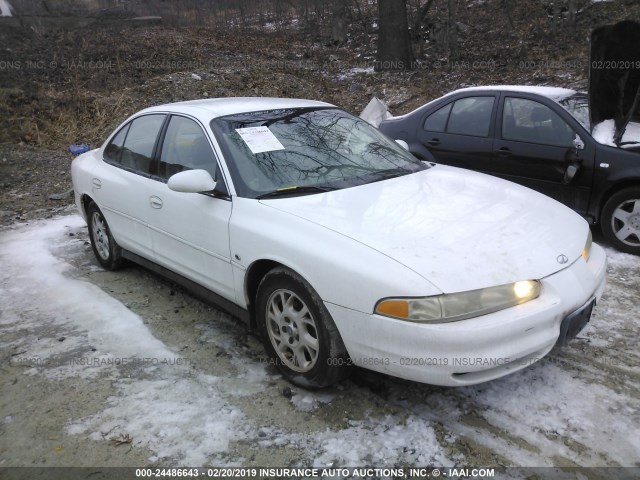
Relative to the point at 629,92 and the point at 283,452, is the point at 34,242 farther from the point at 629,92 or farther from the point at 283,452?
the point at 629,92

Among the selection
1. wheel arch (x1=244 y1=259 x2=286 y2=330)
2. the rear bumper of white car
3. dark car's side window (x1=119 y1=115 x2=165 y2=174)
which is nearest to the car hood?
the rear bumper of white car

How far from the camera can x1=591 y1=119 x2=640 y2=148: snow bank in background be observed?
5.06 metres

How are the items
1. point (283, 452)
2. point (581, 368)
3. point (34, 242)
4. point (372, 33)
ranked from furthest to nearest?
point (372, 33), point (34, 242), point (581, 368), point (283, 452)

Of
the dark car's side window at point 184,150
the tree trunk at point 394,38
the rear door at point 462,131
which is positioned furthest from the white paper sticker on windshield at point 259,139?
the tree trunk at point 394,38

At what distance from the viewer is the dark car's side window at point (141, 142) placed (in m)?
4.26

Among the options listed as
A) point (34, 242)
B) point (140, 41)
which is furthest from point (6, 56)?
point (34, 242)

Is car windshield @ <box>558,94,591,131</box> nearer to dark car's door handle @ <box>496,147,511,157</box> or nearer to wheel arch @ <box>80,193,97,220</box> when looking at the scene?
dark car's door handle @ <box>496,147,511,157</box>

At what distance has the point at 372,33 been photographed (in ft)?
61.8

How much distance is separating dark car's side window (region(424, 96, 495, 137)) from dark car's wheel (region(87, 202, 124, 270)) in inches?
145

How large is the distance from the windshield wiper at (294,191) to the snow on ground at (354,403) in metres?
1.10

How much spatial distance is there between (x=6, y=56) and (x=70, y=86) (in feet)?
10.4

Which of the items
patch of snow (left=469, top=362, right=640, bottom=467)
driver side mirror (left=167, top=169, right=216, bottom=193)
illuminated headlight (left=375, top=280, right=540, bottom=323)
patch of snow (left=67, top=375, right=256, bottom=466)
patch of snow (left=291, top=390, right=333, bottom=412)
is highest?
driver side mirror (left=167, top=169, right=216, bottom=193)

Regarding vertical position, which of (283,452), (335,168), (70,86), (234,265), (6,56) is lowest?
(283,452)

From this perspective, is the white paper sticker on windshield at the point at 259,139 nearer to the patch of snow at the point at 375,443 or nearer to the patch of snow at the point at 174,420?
the patch of snow at the point at 174,420
